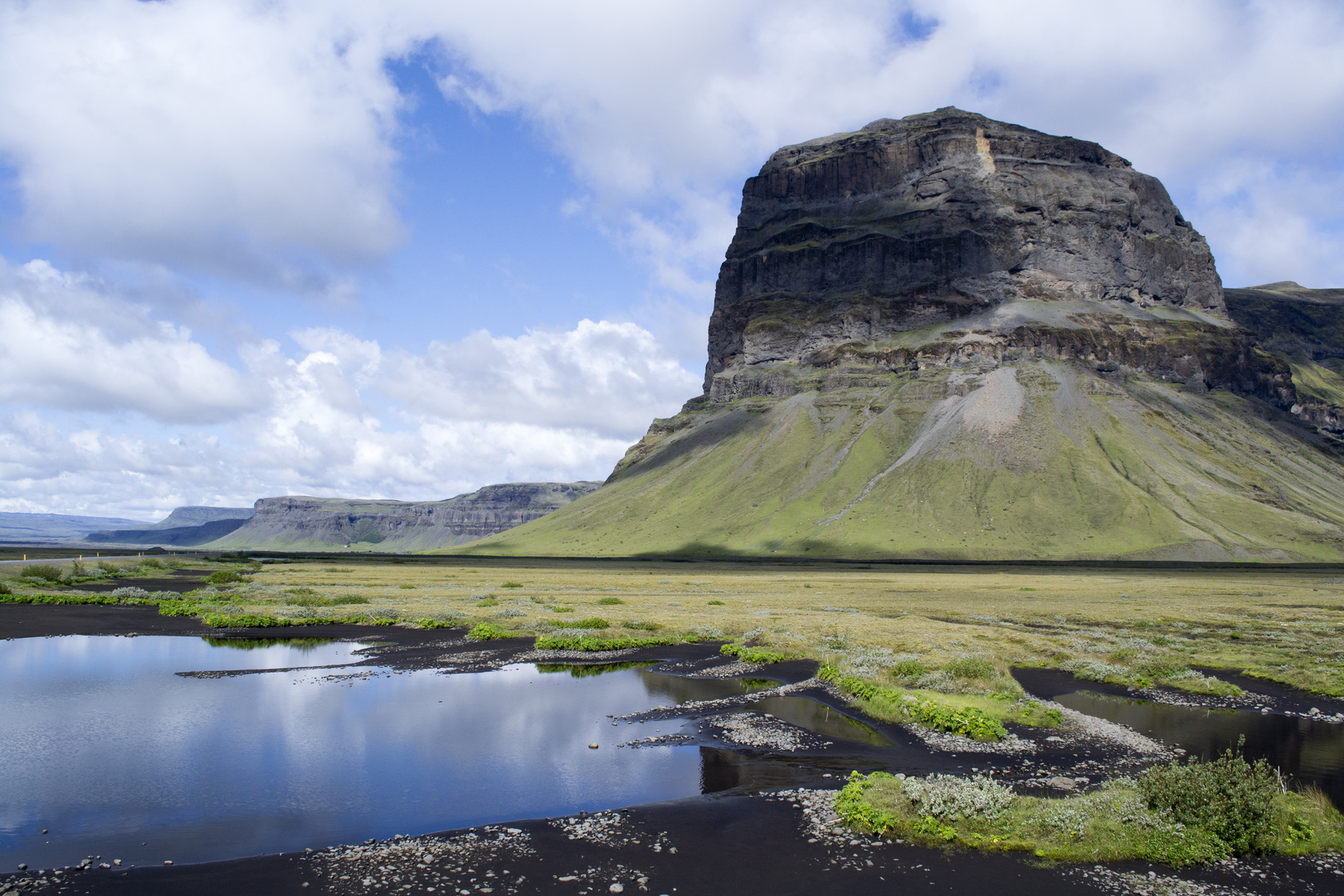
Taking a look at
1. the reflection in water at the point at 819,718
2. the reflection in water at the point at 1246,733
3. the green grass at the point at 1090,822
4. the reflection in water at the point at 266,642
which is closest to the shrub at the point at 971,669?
the reflection in water at the point at 1246,733

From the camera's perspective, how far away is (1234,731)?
2434cm

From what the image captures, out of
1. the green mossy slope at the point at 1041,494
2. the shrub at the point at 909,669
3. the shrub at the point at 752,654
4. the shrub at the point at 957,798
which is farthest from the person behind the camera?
the green mossy slope at the point at 1041,494

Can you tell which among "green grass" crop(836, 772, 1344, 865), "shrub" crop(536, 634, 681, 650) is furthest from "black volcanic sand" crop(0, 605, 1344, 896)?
"shrub" crop(536, 634, 681, 650)

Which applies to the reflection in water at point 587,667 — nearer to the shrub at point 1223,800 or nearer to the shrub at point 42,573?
the shrub at point 1223,800

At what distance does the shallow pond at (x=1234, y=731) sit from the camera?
2050cm

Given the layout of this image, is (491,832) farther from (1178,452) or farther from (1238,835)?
(1178,452)

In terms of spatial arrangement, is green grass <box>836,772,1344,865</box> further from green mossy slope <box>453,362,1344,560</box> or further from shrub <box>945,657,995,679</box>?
green mossy slope <box>453,362,1344,560</box>

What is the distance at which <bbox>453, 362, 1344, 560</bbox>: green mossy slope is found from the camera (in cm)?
15038

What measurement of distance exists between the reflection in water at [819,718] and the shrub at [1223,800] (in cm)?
839

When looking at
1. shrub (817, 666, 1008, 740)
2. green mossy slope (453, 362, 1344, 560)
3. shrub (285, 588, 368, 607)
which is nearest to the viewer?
shrub (817, 666, 1008, 740)

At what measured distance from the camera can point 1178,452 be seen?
177 metres

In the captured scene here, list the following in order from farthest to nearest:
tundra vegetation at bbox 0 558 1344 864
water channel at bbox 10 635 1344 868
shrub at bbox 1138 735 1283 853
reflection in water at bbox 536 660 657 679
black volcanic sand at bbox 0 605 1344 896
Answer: reflection in water at bbox 536 660 657 679 → water channel at bbox 10 635 1344 868 → tundra vegetation at bbox 0 558 1344 864 → shrub at bbox 1138 735 1283 853 → black volcanic sand at bbox 0 605 1344 896

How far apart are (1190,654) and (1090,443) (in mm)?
158026

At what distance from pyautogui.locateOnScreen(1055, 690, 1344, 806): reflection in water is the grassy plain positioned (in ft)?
11.6
